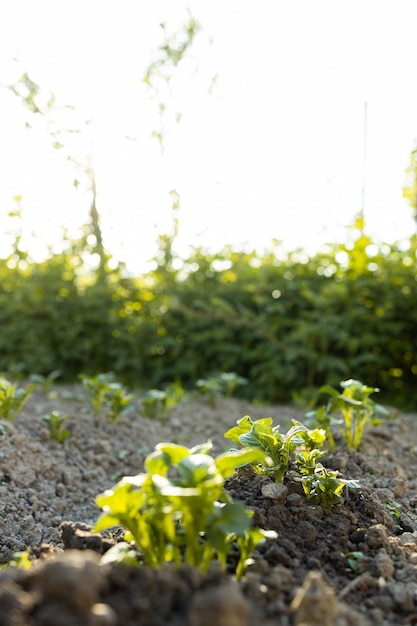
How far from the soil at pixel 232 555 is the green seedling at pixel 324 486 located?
0.03 meters

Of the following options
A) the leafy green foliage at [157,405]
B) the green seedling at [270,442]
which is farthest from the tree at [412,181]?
the green seedling at [270,442]

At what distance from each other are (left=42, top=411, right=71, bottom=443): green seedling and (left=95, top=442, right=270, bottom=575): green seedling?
2.18 metres

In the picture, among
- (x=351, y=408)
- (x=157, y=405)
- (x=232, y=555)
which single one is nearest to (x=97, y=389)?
(x=157, y=405)

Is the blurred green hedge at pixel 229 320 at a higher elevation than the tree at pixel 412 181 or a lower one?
lower

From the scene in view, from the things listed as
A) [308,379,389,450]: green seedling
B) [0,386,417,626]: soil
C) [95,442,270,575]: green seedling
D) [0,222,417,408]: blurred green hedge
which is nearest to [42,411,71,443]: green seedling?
[0,386,417,626]: soil

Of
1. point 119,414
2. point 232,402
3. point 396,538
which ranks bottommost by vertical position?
point 232,402

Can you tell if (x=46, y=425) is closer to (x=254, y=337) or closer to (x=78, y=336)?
(x=254, y=337)

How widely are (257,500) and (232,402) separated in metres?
3.48

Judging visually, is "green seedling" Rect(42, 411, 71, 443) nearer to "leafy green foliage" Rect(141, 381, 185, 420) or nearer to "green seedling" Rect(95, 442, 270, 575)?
"leafy green foliage" Rect(141, 381, 185, 420)

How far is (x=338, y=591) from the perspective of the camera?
170cm

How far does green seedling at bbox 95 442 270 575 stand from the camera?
1.54 m


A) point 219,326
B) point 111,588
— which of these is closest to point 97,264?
point 219,326

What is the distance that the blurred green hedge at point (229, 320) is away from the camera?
5.77m

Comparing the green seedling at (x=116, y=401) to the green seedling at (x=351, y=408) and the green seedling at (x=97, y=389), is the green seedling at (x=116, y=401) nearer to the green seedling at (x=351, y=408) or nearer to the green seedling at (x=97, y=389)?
the green seedling at (x=97, y=389)
